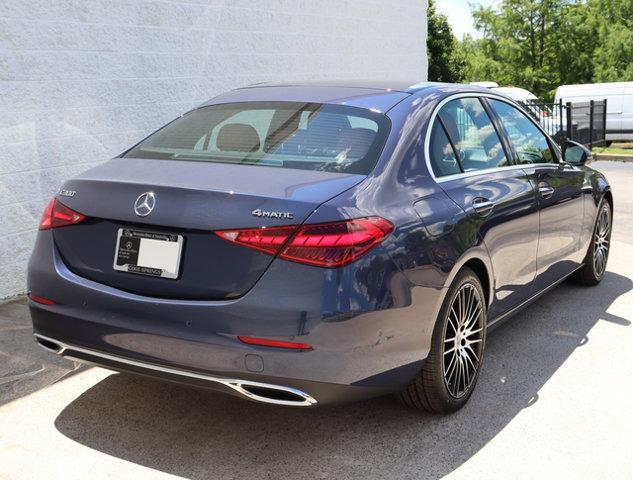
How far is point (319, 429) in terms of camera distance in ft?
12.7

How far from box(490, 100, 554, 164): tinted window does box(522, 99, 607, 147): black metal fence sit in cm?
1550

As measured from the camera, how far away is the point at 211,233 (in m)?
3.20

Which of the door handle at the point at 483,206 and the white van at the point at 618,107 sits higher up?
the door handle at the point at 483,206

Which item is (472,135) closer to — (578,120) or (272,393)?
(272,393)

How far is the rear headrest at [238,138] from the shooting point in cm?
385

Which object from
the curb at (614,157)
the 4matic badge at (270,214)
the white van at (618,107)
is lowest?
the curb at (614,157)

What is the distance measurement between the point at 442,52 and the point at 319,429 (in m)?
59.4

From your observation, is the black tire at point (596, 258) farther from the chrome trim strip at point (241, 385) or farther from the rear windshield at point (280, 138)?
the chrome trim strip at point (241, 385)

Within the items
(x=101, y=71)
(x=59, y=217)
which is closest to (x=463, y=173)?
(x=59, y=217)

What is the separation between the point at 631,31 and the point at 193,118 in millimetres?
45169

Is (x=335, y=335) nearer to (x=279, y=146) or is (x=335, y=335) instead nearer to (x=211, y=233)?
(x=211, y=233)

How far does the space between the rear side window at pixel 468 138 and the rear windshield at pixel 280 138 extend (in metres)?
0.40

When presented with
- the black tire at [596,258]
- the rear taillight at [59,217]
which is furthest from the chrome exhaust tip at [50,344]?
the black tire at [596,258]

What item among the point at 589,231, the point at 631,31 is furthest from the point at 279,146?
the point at 631,31
